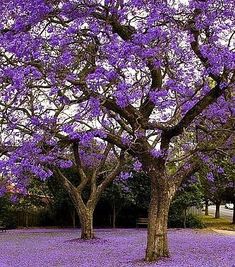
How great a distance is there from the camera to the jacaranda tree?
916cm

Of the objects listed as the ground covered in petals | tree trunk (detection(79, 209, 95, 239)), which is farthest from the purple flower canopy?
tree trunk (detection(79, 209, 95, 239))

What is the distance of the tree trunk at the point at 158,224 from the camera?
40.5 feet

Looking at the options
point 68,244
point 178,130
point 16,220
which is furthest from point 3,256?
point 16,220

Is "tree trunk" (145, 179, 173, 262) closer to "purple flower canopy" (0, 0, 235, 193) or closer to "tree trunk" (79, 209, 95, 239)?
"purple flower canopy" (0, 0, 235, 193)

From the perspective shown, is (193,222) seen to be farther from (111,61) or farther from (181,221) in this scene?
(111,61)

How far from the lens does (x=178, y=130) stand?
38.3 ft

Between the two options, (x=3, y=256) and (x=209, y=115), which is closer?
(x=209, y=115)

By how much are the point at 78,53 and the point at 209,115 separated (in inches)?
147

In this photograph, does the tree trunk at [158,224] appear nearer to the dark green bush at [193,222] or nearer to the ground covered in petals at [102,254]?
the ground covered in petals at [102,254]

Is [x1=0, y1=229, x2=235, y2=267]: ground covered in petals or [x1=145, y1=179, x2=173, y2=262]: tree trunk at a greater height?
[x1=145, y1=179, x2=173, y2=262]: tree trunk

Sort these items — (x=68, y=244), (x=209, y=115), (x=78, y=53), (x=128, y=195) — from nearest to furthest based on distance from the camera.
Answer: (x=78, y=53), (x=209, y=115), (x=68, y=244), (x=128, y=195)

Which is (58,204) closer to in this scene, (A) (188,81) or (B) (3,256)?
(B) (3,256)

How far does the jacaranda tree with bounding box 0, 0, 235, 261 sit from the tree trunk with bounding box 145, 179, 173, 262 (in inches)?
0.9

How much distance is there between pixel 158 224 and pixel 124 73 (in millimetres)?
4000
